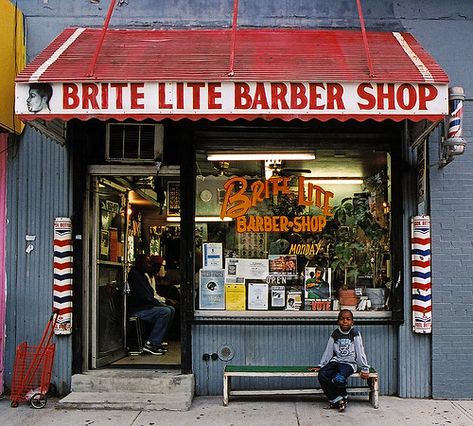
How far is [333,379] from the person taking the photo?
23.8 ft

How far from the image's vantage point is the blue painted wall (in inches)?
309

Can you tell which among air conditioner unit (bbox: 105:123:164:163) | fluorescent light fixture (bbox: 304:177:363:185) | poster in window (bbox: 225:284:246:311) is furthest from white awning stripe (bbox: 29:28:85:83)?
poster in window (bbox: 225:284:246:311)

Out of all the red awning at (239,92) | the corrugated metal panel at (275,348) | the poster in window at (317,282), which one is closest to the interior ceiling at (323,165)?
the poster in window at (317,282)

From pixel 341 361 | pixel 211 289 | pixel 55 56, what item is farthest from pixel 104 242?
pixel 341 361

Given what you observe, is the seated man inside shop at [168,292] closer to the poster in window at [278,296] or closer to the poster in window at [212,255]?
the poster in window at [212,255]

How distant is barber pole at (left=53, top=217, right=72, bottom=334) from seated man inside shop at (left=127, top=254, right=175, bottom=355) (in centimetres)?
173

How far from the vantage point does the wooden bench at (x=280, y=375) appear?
738 centimetres

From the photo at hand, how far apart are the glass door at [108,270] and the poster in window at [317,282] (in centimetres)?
273

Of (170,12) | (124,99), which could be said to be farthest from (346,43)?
(124,99)

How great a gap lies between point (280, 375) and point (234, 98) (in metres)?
3.14

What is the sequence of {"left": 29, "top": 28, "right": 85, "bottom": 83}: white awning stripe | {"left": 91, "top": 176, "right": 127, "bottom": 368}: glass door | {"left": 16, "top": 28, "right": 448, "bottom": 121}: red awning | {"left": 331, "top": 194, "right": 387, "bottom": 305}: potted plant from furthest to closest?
{"left": 91, "top": 176, "right": 127, "bottom": 368}: glass door < {"left": 331, "top": 194, "right": 387, "bottom": 305}: potted plant < {"left": 29, "top": 28, "right": 85, "bottom": 83}: white awning stripe < {"left": 16, "top": 28, "right": 448, "bottom": 121}: red awning

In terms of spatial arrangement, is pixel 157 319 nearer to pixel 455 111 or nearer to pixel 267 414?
pixel 267 414

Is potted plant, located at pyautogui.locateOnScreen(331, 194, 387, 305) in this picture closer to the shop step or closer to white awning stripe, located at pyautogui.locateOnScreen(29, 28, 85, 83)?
the shop step

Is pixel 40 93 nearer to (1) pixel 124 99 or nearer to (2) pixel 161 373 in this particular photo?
(1) pixel 124 99
